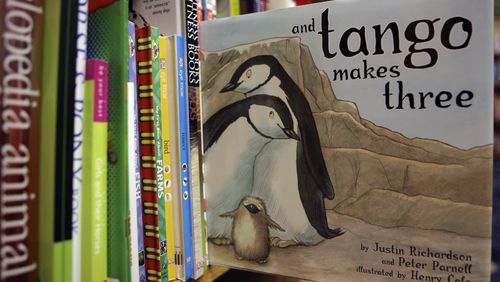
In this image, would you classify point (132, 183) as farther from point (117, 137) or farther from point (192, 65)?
point (192, 65)

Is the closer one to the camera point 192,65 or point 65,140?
point 65,140

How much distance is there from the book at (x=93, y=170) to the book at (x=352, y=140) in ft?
0.78

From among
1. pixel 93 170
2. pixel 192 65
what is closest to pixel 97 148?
pixel 93 170

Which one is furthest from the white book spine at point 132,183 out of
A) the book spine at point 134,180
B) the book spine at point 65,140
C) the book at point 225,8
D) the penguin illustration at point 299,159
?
the book at point 225,8

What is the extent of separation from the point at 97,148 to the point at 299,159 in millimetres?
316

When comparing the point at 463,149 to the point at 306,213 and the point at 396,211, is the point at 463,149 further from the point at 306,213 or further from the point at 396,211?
the point at 306,213

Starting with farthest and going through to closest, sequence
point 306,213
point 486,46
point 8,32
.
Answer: point 306,213
point 486,46
point 8,32

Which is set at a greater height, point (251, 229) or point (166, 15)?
point (166, 15)

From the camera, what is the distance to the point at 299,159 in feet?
2.01

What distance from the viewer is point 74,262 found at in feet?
1.42

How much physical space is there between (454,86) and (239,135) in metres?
0.35

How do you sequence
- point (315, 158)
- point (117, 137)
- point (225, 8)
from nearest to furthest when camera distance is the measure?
point (117, 137), point (315, 158), point (225, 8)

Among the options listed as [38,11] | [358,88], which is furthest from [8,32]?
[358,88]

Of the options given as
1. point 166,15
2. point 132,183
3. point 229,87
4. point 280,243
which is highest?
point 166,15
